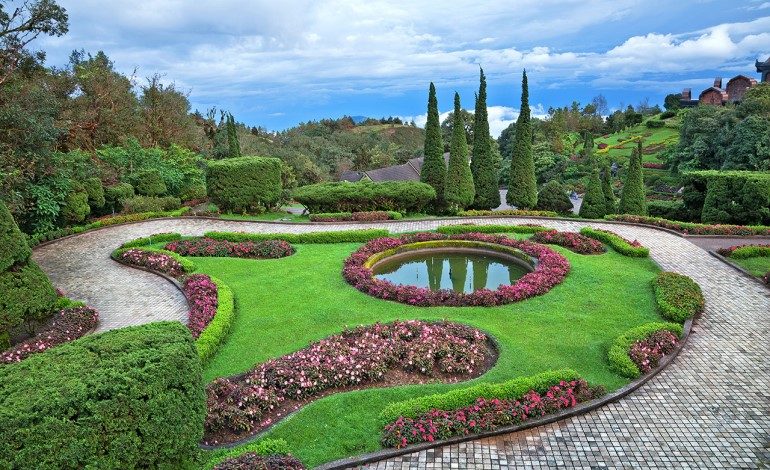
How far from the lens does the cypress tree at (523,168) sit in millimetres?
25828

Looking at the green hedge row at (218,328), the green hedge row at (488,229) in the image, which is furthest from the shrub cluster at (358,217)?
the green hedge row at (218,328)

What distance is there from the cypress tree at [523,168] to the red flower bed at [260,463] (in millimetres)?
21257

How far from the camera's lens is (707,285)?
13547 millimetres

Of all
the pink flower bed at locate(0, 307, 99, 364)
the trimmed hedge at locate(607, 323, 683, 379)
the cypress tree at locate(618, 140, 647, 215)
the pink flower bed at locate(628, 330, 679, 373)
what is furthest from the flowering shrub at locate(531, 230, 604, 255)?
the pink flower bed at locate(0, 307, 99, 364)

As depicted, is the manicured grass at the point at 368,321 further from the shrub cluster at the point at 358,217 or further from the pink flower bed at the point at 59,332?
the shrub cluster at the point at 358,217

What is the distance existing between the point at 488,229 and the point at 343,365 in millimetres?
11478

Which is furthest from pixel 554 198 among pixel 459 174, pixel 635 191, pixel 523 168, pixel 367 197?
pixel 367 197

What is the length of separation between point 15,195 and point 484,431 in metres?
14.6

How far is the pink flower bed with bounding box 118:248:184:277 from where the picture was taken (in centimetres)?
1555

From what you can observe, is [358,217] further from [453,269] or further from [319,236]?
[453,269]

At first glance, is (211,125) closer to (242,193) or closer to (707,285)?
(242,193)

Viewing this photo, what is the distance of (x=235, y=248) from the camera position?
17375 millimetres

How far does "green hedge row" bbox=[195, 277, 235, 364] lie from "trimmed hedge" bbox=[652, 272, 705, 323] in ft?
32.8

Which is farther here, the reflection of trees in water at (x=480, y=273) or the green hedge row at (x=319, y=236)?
the green hedge row at (x=319, y=236)
